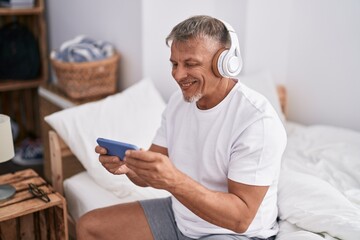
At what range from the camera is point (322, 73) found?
95.5 inches

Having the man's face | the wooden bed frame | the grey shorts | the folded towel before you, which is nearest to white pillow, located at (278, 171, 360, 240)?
the grey shorts

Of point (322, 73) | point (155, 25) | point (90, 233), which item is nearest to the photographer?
point (90, 233)

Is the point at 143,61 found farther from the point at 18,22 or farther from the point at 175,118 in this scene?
the point at 18,22

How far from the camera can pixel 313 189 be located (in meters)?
1.47

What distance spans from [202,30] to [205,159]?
379 millimetres

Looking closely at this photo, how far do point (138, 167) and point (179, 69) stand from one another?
339 mm

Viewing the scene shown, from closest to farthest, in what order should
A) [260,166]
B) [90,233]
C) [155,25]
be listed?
[260,166], [90,233], [155,25]

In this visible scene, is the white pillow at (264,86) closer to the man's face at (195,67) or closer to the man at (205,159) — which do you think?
the man at (205,159)

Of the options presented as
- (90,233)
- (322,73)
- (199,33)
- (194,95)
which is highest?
(199,33)

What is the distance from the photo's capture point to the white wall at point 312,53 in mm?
2295

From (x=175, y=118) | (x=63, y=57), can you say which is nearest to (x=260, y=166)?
(x=175, y=118)

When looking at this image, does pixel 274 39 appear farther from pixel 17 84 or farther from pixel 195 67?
pixel 17 84

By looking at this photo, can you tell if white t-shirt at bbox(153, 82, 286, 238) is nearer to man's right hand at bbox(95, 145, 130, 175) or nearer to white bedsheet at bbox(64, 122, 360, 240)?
white bedsheet at bbox(64, 122, 360, 240)

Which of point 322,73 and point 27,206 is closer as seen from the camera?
point 27,206
